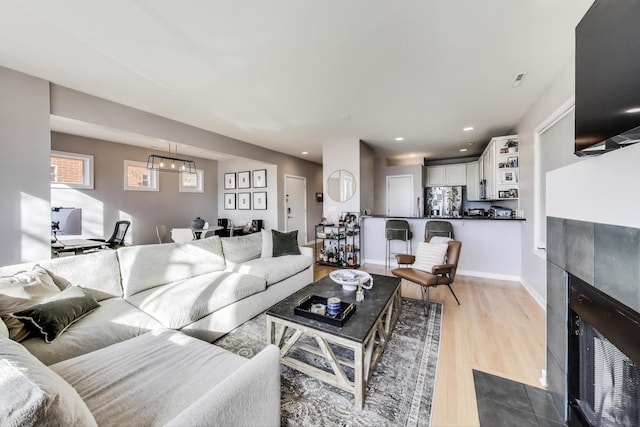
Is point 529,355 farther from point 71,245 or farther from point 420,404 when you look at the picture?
point 71,245

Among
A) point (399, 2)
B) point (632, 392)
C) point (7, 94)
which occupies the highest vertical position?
point (399, 2)

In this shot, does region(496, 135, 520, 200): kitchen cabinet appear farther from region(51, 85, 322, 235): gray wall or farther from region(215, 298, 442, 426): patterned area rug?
region(51, 85, 322, 235): gray wall

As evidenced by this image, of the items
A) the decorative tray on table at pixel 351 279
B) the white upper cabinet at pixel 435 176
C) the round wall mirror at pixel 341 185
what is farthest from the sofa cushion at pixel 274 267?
the white upper cabinet at pixel 435 176

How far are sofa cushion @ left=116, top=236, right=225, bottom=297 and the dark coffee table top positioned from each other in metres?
1.23

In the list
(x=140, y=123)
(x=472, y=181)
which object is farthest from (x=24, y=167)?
(x=472, y=181)

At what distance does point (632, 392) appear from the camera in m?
1.03

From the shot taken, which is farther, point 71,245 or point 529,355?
point 71,245

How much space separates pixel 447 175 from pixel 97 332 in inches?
294

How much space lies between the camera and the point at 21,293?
1555 mm

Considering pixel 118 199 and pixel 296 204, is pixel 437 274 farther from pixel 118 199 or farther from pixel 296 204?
pixel 118 199

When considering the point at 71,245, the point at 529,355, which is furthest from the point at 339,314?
the point at 71,245

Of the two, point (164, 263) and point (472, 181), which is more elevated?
point (472, 181)

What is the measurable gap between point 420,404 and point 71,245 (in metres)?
4.69

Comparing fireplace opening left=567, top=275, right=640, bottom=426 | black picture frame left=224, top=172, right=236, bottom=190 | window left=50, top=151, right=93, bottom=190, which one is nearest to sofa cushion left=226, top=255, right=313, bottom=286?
fireplace opening left=567, top=275, right=640, bottom=426
